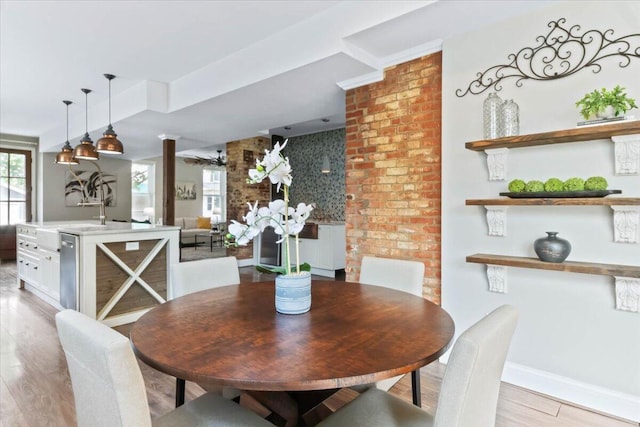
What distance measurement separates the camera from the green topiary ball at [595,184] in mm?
1903

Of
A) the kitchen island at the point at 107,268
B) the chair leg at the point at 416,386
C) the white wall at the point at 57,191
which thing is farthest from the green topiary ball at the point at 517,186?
the white wall at the point at 57,191

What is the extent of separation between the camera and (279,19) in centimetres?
270

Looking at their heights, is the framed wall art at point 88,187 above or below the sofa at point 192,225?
above

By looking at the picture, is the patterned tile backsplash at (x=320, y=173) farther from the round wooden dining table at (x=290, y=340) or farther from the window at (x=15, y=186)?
the window at (x=15, y=186)

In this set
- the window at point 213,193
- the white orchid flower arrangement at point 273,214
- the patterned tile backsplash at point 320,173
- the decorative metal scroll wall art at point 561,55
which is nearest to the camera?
the white orchid flower arrangement at point 273,214

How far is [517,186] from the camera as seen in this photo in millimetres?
2170

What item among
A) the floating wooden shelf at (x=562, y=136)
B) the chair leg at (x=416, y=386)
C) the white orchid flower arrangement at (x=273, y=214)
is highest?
the floating wooden shelf at (x=562, y=136)

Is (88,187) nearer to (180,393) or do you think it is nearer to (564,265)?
(180,393)

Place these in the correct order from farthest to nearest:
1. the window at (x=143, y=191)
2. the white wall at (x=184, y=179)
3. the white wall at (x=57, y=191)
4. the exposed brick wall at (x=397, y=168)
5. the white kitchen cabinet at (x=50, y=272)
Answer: the white wall at (x=184, y=179) < the window at (x=143, y=191) < the white wall at (x=57, y=191) < the white kitchen cabinet at (x=50, y=272) < the exposed brick wall at (x=397, y=168)

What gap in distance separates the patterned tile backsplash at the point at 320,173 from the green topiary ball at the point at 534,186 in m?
4.35

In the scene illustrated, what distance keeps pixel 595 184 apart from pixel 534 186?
285 millimetres

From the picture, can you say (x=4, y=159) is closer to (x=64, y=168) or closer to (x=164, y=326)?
(x=64, y=168)

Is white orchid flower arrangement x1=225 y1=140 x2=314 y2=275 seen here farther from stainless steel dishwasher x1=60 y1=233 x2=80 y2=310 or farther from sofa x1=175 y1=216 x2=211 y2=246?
sofa x1=175 y1=216 x2=211 y2=246

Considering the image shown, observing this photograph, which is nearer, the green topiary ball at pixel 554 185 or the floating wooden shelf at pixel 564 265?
the floating wooden shelf at pixel 564 265
